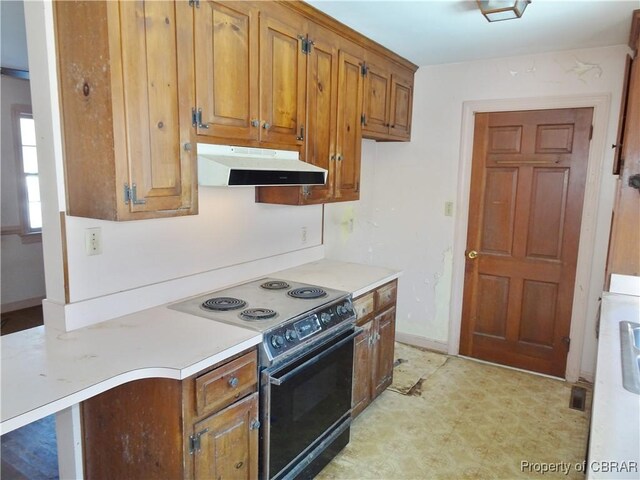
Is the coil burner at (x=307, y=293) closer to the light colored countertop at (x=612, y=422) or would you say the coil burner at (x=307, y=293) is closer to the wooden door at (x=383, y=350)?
the wooden door at (x=383, y=350)

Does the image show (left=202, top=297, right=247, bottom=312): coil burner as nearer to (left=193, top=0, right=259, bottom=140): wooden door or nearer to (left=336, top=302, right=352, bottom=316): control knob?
(left=336, top=302, right=352, bottom=316): control knob

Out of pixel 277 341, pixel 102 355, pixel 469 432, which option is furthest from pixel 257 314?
pixel 469 432

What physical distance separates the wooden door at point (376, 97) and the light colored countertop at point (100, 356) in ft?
6.16

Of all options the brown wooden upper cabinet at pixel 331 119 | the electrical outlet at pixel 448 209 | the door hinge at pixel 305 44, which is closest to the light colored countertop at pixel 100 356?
the brown wooden upper cabinet at pixel 331 119

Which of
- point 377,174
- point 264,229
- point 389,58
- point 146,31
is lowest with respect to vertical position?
point 264,229

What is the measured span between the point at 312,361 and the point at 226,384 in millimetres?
497

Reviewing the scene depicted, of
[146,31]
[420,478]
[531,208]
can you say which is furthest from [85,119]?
[531,208]

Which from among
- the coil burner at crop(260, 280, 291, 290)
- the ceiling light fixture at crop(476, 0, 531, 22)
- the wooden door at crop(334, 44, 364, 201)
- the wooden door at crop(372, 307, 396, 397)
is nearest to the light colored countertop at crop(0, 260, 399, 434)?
the coil burner at crop(260, 280, 291, 290)

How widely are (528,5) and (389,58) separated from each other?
1.12 metres

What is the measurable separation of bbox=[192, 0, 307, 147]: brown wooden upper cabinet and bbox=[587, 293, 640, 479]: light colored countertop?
1.71 m

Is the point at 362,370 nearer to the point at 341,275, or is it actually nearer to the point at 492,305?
the point at 341,275

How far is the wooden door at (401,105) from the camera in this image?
340 cm

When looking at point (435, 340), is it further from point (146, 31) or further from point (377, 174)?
point (146, 31)

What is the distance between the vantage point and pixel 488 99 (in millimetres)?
3428
